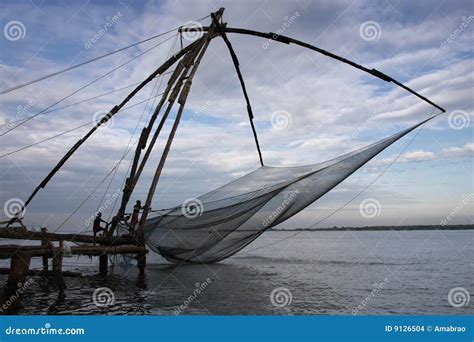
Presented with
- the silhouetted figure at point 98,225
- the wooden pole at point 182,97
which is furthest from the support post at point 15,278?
the silhouetted figure at point 98,225

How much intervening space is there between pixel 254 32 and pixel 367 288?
9028mm

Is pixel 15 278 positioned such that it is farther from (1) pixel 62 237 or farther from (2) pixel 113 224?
(2) pixel 113 224

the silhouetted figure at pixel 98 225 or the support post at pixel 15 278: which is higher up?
the silhouetted figure at pixel 98 225

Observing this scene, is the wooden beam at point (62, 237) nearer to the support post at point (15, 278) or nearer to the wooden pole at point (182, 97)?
the wooden pole at point (182, 97)

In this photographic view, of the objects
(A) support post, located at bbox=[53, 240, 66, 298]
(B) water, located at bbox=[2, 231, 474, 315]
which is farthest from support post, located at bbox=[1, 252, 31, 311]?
(A) support post, located at bbox=[53, 240, 66, 298]

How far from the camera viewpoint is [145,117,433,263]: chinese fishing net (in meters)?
9.70

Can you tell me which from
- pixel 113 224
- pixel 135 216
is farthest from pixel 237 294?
pixel 113 224

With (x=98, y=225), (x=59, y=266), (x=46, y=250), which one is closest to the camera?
(x=46, y=250)

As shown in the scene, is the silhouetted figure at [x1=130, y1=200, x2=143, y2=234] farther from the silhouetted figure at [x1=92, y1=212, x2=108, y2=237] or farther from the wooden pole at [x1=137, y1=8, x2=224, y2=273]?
the silhouetted figure at [x1=92, y1=212, x2=108, y2=237]

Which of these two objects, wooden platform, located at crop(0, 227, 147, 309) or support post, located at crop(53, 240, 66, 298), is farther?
support post, located at crop(53, 240, 66, 298)

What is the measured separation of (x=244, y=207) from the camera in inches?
418

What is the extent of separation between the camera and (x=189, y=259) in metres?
12.8

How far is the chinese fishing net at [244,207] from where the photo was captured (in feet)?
31.8

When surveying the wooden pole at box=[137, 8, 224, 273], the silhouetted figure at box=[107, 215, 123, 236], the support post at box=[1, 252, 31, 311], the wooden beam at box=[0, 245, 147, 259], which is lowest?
the support post at box=[1, 252, 31, 311]
